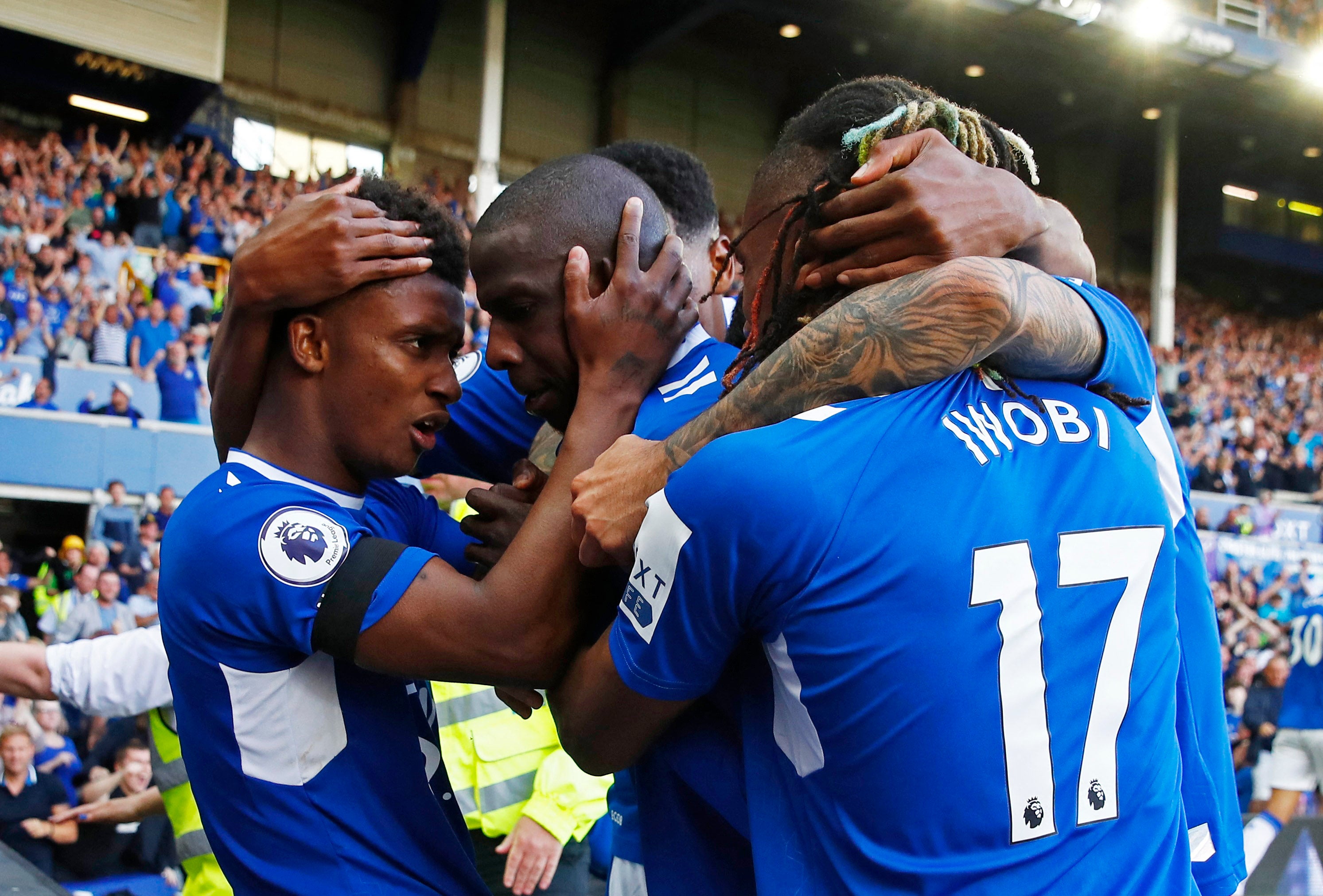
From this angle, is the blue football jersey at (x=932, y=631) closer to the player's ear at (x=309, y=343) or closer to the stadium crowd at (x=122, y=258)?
the player's ear at (x=309, y=343)

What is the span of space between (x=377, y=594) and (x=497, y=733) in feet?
6.82

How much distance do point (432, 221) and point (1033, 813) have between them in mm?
1430

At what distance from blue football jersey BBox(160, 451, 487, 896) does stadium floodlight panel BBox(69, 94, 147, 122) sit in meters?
17.6

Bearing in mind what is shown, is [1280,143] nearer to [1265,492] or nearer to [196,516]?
[1265,492]

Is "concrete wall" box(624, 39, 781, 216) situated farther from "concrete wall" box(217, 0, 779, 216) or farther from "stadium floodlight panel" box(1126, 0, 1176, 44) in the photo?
"stadium floodlight panel" box(1126, 0, 1176, 44)

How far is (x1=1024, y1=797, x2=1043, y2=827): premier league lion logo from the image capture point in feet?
4.42

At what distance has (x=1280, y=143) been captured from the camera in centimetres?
2556

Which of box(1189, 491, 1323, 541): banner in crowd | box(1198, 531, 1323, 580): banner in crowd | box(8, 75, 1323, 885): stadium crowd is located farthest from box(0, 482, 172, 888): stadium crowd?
box(1189, 491, 1323, 541): banner in crowd

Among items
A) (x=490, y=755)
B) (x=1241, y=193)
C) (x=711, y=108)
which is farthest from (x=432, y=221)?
(x=1241, y=193)

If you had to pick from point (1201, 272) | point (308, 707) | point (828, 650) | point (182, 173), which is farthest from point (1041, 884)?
point (1201, 272)

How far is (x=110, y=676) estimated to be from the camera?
302 centimetres

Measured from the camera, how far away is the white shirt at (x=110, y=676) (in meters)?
3.02

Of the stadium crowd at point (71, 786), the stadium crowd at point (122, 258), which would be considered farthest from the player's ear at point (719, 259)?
the stadium crowd at point (122, 258)

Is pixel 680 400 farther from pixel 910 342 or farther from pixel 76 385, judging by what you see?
pixel 76 385
